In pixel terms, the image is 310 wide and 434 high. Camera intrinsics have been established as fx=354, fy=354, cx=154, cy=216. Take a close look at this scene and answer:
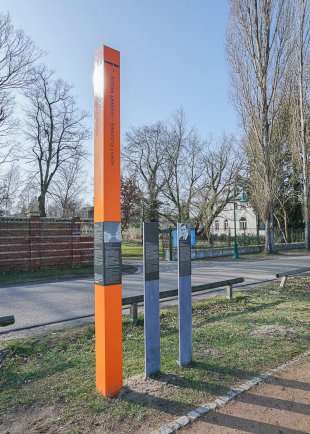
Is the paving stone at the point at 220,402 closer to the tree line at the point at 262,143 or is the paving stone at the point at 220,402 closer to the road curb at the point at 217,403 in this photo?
the road curb at the point at 217,403

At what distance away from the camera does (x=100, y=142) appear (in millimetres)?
3428

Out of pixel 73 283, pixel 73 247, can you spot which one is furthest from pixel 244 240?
pixel 73 283

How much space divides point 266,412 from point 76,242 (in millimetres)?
14637

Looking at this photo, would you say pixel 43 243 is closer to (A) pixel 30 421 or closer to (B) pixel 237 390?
(A) pixel 30 421

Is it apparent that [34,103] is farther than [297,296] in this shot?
Yes

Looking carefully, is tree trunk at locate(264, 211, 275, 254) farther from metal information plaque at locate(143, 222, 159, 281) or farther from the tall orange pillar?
the tall orange pillar

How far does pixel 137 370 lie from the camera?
13.1ft

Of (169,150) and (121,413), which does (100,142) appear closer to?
(121,413)

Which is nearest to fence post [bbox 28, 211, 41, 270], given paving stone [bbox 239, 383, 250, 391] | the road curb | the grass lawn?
the grass lawn

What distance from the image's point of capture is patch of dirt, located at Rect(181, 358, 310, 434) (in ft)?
9.15

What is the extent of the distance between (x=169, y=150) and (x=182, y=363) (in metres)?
33.9

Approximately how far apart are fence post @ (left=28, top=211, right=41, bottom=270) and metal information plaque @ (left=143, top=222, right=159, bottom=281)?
42.8ft

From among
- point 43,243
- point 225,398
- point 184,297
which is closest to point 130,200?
point 43,243

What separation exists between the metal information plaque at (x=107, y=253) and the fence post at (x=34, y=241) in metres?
13.2
